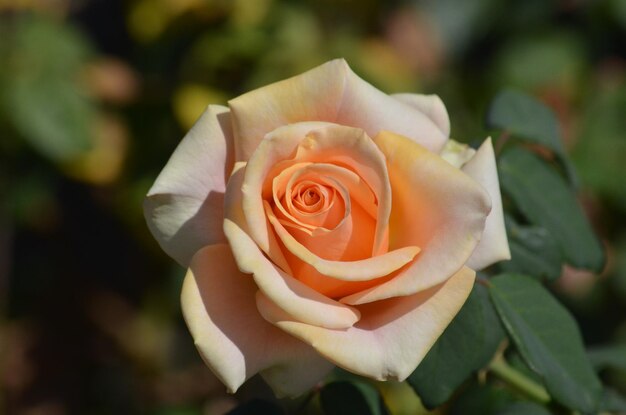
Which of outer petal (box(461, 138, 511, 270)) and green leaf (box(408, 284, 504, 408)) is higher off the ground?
outer petal (box(461, 138, 511, 270))

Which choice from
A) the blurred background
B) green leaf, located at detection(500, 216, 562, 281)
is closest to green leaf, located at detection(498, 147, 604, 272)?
green leaf, located at detection(500, 216, 562, 281)

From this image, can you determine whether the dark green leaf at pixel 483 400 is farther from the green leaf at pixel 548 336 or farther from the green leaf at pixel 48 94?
the green leaf at pixel 48 94

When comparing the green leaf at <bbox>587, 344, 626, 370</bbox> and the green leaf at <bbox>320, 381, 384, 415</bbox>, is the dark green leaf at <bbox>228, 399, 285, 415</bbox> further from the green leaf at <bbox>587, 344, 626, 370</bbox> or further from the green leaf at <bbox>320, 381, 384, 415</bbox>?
the green leaf at <bbox>587, 344, 626, 370</bbox>

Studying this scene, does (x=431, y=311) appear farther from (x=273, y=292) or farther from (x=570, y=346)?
(x=570, y=346)

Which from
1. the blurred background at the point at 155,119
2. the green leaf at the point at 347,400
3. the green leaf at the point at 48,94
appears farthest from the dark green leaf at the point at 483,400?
the green leaf at the point at 48,94

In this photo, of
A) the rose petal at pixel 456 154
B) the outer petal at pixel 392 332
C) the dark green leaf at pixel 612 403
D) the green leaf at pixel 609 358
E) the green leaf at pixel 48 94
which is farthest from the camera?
the green leaf at pixel 48 94

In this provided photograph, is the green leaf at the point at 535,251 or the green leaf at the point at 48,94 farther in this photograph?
the green leaf at the point at 48,94

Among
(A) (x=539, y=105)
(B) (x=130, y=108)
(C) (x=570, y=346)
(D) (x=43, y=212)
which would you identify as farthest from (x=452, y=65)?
(C) (x=570, y=346)
